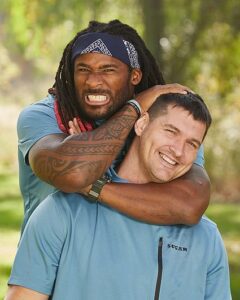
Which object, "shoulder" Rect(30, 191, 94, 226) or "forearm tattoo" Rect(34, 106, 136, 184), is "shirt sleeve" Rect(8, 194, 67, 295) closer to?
"shoulder" Rect(30, 191, 94, 226)

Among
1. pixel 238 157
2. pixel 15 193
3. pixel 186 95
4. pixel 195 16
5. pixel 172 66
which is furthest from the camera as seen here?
pixel 238 157

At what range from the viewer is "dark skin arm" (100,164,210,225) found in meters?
2.95

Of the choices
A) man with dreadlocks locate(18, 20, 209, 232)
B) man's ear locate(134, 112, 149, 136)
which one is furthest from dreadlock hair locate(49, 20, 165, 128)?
man's ear locate(134, 112, 149, 136)

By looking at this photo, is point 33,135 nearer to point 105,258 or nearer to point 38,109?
point 38,109

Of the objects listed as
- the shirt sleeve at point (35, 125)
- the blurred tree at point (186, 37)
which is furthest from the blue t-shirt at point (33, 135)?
the blurred tree at point (186, 37)

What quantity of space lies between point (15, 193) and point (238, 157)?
145 inches

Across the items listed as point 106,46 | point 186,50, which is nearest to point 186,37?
point 186,50

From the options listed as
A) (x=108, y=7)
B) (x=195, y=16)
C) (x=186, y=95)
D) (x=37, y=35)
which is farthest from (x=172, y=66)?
(x=186, y=95)

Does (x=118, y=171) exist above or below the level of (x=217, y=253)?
above

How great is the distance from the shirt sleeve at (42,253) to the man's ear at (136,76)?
863mm

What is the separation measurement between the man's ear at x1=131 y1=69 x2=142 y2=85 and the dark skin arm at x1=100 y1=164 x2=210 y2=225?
1.79 ft

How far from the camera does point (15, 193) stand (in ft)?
40.5

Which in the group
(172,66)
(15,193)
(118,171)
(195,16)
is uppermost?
(195,16)

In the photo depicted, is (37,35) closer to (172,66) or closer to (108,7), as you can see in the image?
(108,7)
